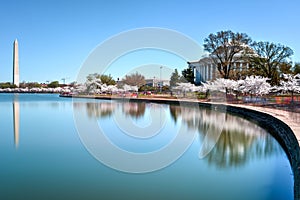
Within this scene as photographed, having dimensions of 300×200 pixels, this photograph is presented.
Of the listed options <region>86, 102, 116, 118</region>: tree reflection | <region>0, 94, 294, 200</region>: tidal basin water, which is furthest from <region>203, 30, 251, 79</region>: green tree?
<region>0, 94, 294, 200</region>: tidal basin water

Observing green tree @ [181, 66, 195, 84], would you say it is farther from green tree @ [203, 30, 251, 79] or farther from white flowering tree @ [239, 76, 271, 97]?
white flowering tree @ [239, 76, 271, 97]

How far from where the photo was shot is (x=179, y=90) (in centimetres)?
4647

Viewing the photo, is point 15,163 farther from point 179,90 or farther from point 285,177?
point 179,90

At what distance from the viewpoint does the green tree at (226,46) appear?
1252 inches

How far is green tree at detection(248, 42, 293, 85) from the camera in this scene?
31859 mm

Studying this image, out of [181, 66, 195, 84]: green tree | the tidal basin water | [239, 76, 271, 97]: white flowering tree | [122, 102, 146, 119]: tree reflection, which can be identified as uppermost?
[181, 66, 195, 84]: green tree

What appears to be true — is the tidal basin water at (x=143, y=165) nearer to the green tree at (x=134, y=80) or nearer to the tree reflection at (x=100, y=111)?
the tree reflection at (x=100, y=111)

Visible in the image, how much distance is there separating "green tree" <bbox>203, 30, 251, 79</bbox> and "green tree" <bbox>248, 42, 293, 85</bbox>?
4.19ft

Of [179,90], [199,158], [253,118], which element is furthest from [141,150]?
[179,90]

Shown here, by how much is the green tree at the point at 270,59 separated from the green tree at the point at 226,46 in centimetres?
128

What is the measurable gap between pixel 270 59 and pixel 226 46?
5.01 metres

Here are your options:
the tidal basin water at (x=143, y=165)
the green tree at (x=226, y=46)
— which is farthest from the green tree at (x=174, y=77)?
the tidal basin water at (x=143, y=165)

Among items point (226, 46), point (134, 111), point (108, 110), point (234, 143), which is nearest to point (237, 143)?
point (234, 143)

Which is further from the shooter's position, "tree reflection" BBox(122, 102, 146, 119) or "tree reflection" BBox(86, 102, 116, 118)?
"tree reflection" BBox(122, 102, 146, 119)
